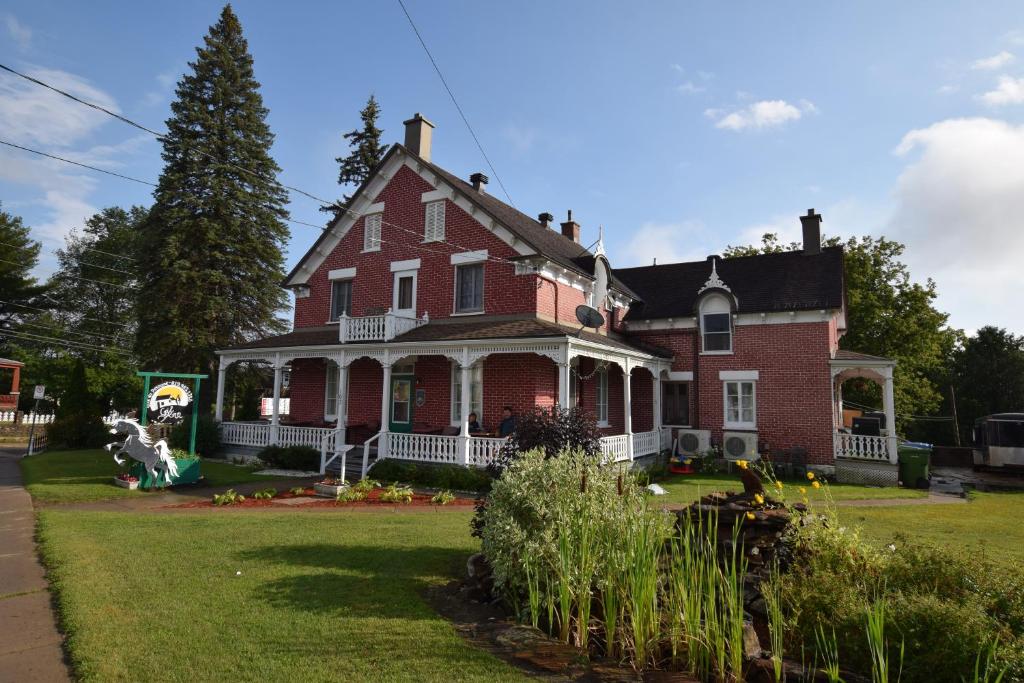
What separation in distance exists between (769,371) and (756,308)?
85.8 inches

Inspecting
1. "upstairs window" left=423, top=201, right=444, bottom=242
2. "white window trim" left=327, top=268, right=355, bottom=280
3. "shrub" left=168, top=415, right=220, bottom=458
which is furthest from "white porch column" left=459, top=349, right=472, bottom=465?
"shrub" left=168, top=415, right=220, bottom=458

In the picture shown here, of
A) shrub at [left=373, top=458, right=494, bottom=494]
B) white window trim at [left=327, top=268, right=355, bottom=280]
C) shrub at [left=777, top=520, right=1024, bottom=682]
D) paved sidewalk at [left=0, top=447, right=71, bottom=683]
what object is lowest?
paved sidewalk at [left=0, top=447, right=71, bottom=683]

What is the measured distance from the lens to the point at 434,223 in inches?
739

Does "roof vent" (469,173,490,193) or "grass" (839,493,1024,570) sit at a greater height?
"roof vent" (469,173,490,193)

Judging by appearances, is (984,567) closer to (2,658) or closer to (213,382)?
(2,658)

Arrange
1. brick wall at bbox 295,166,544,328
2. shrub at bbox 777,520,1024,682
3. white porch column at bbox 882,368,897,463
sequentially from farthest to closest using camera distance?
brick wall at bbox 295,166,544,328 → white porch column at bbox 882,368,897,463 → shrub at bbox 777,520,1024,682

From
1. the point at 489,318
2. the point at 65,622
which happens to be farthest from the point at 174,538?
the point at 489,318

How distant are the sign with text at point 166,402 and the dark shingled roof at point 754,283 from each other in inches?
595

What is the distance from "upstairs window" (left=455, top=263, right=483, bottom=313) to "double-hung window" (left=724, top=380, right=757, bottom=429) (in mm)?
9233

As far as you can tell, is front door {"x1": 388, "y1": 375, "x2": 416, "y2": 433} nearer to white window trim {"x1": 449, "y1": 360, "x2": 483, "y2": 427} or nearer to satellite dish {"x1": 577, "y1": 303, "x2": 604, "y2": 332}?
white window trim {"x1": 449, "y1": 360, "x2": 483, "y2": 427}

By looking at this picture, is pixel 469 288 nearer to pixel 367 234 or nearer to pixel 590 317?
pixel 590 317

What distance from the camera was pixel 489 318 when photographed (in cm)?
1723

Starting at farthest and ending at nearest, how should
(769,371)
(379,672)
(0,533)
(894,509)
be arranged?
(769,371), (894,509), (0,533), (379,672)

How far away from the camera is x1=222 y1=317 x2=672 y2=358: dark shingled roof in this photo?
1473cm
